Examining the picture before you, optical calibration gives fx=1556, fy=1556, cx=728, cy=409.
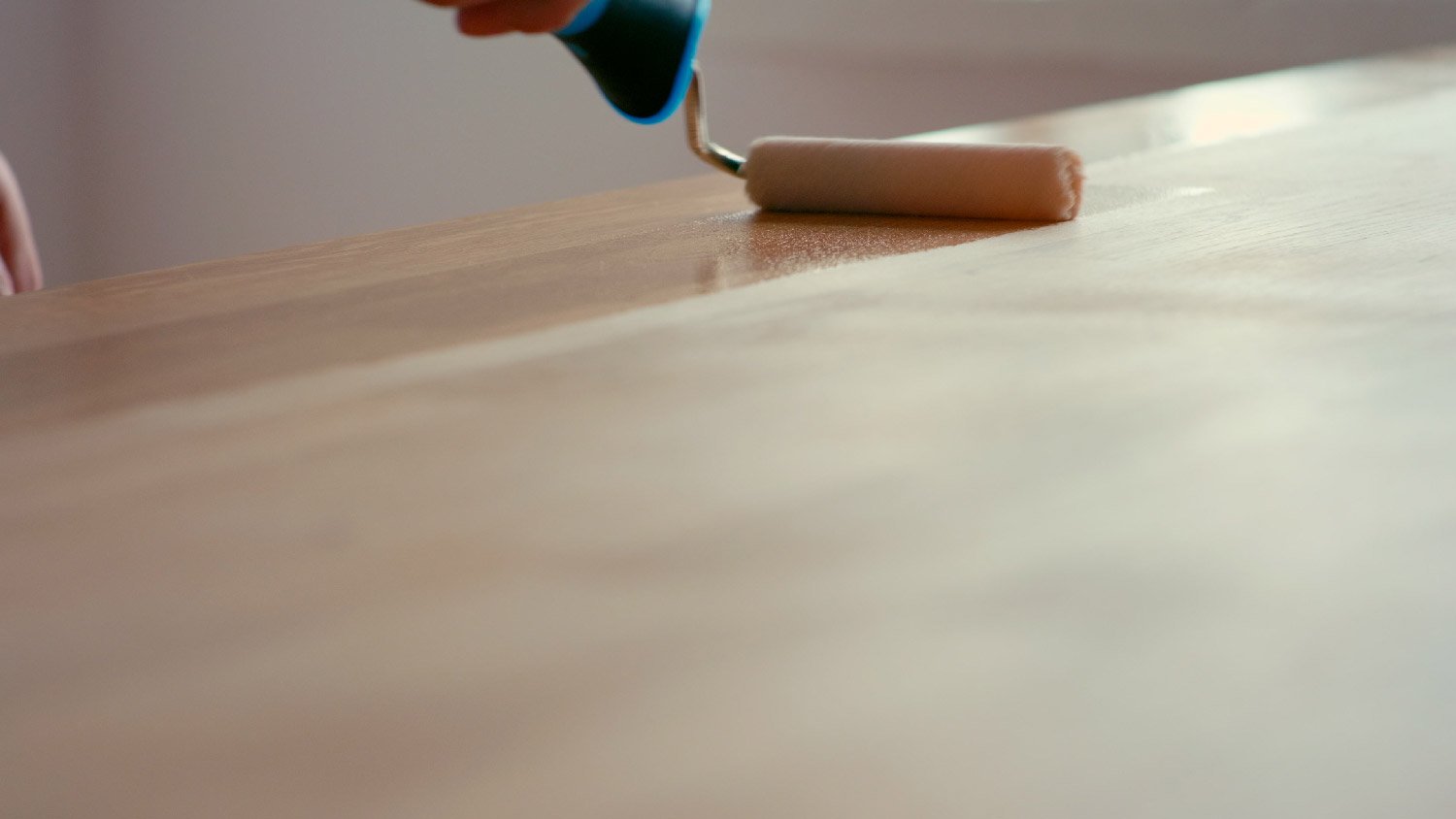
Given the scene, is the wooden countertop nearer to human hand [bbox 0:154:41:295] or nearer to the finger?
the finger

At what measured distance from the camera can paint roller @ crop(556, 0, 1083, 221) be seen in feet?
2.56

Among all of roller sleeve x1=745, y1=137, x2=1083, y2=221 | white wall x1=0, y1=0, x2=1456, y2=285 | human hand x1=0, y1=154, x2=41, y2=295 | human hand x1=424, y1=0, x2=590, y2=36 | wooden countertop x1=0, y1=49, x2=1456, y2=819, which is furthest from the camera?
white wall x1=0, y1=0, x2=1456, y2=285

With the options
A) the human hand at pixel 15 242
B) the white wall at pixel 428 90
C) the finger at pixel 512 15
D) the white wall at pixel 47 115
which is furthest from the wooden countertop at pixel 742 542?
the white wall at pixel 47 115

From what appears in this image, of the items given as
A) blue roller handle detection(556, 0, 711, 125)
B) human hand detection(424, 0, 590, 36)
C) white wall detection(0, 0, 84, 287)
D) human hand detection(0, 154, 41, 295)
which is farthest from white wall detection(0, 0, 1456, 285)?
human hand detection(424, 0, 590, 36)

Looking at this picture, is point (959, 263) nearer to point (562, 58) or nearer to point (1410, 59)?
point (1410, 59)

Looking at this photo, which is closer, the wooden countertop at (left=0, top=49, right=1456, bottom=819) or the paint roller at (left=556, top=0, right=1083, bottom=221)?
the wooden countertop at (left=0, top=49, right=1456, bottom=819)

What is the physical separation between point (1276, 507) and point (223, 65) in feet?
12.8

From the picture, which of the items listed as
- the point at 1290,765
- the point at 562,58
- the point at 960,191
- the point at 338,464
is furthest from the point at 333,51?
the point at 1290,765

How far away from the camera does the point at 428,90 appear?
358 centimetres

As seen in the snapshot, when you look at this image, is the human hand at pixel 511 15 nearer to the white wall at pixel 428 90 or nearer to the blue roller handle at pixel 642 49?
the blue roller handle at pixel 642 49

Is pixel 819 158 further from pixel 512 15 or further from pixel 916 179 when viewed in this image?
pixel 512 15

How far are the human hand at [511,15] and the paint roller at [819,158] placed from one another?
1.6 inches

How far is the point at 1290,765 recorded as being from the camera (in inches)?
9.3

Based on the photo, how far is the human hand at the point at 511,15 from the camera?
68cm
